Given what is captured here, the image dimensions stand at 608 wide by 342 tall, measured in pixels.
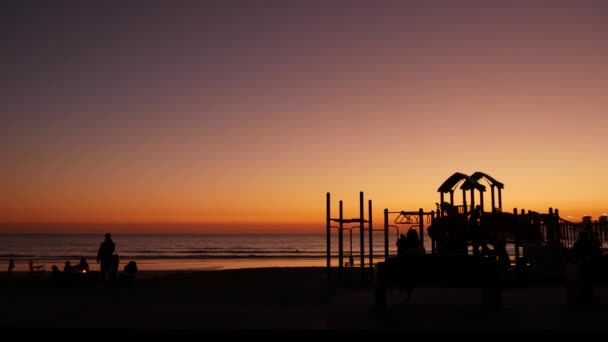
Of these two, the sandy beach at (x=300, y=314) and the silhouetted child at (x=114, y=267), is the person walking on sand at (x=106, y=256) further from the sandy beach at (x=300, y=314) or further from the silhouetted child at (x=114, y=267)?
the sandy beach at (x=300, y=314)

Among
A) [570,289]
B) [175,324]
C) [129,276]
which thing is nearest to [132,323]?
[175,324]

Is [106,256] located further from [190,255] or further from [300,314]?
[190,255]

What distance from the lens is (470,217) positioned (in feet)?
64.7

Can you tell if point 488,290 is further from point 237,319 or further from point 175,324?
point 175,324

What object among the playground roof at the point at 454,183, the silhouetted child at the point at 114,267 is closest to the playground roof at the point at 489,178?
the playground roof at the point at 454,183

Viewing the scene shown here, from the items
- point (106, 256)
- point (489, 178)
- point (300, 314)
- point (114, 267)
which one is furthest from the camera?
point (489, 178)

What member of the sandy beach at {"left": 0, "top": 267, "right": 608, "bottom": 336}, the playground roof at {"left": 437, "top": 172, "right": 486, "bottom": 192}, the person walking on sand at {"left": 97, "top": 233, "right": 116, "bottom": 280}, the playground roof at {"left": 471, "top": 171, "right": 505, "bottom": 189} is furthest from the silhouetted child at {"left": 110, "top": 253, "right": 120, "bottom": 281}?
the playground roof at {"left": 471, "top": 171, "right": 505, "bottom": 189}

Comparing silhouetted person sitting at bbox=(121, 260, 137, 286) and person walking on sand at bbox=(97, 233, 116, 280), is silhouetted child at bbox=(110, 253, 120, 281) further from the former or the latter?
silhouetted person sitting at bbox=(121, 260, 137, 286)

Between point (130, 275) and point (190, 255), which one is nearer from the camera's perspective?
point (130, 275)

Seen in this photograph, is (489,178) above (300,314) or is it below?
above

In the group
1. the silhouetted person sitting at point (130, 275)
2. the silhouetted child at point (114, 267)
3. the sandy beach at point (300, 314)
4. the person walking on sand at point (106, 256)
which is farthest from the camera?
the silhouetted child at point (114, 267)

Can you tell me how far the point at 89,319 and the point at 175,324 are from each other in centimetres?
158

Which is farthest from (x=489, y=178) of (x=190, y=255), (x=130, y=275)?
(x=190, y=255)

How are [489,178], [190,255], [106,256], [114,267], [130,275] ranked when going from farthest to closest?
[190,255] → [489,178] → [114,267] → [106,256] → [130,275]
